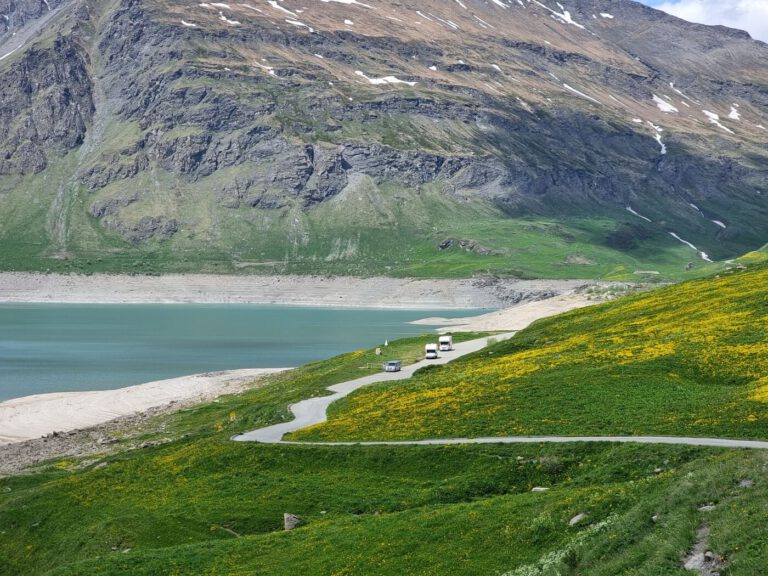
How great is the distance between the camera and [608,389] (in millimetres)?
42344

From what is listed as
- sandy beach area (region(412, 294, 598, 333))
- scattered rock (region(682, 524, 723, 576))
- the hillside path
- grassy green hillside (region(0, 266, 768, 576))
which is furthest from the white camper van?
scattered rock (region(682, 524, 723, 576))

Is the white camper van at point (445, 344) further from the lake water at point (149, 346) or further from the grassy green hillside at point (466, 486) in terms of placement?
the lake water at point (149, 346)

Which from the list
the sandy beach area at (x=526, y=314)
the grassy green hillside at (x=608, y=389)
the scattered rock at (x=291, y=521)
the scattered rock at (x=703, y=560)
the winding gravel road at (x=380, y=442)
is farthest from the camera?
the sandy beach area at (x=526, y=314)

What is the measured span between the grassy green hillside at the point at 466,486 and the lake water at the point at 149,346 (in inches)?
2112

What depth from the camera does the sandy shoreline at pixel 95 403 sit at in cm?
7144

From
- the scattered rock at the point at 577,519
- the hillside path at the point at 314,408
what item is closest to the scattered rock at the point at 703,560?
the scattered rock at the point at 577,519

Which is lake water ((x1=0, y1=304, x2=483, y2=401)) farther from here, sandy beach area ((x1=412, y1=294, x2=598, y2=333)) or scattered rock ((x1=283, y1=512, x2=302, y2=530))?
scattered rock ((x1=283, y1=512, x2=302, y2=530))

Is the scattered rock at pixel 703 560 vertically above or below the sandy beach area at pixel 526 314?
above

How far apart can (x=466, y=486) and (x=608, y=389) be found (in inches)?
551

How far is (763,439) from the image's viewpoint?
3130cm

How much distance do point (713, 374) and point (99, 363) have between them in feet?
302

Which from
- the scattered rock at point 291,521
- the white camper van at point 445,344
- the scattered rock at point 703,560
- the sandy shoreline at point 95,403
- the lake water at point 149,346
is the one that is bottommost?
the lake water at point 149,346

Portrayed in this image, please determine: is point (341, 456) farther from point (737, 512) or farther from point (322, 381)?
point (322, 381)

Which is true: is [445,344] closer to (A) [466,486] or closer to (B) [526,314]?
(A) [466,486]
